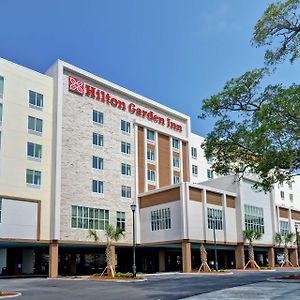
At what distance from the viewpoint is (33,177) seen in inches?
1795

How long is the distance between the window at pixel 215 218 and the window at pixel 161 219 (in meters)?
5.40

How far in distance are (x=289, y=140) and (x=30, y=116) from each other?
31.9 m

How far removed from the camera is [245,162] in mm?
27391

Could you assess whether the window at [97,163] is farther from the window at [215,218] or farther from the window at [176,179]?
the window at [215,218]

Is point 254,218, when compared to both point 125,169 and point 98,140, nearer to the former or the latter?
point 125,169

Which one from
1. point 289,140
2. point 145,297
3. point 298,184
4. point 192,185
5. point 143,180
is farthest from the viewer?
point 298,184

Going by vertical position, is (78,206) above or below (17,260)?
above

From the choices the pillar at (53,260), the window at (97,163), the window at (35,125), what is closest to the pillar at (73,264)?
the pillar at (53,260)

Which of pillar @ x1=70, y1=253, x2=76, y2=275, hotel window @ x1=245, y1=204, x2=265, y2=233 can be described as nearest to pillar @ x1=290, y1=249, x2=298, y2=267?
hotel window @ x1=245, y1=204, x2=265, y2=233

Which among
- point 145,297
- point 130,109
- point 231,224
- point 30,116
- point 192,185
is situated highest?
point 130,109

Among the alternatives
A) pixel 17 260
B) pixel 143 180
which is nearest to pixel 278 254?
pixel 143 180

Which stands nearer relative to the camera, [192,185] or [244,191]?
[192,185]

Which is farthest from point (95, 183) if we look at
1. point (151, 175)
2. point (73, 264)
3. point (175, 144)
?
point (175, 144)

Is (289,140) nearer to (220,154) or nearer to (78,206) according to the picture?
(220,154)
